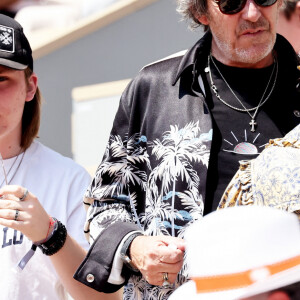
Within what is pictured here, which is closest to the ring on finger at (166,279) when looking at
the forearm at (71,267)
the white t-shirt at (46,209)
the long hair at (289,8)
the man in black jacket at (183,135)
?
the man in black jacket at (183,135)

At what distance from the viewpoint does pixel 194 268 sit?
1.67 m

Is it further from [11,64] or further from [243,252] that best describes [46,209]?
[243,252]

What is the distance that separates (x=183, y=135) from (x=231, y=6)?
0.47 meters

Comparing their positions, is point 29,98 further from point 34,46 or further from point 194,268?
point 34,46

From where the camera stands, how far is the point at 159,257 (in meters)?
A: 2.40

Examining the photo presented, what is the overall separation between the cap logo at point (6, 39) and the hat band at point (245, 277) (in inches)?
69.2

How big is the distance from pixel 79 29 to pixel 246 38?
3844mm

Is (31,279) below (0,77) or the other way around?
below

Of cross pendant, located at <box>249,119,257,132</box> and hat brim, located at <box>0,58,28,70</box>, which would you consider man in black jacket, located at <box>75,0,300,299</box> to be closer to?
cross pendant, located at <box>249,119,257,132</box>

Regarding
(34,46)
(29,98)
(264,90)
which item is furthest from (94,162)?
(264,90)

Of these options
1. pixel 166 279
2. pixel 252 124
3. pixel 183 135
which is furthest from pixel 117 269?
pixel 252 124

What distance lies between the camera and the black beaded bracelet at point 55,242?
2867 mm

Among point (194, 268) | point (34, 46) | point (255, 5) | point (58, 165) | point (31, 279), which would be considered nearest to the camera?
point (194, 268)

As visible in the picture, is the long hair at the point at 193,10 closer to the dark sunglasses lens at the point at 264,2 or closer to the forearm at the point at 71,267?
the dark sunglasses lens at the point at 264,2
